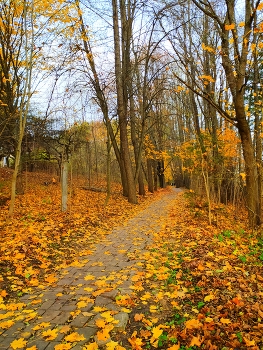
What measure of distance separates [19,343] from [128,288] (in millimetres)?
1584

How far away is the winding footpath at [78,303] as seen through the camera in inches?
107

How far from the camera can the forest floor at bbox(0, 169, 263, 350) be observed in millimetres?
2702

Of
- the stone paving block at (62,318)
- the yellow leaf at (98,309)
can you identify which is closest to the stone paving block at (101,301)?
the yellow leaf at (98,309)

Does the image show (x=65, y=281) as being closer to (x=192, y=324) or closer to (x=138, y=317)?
(x=138, y=317)

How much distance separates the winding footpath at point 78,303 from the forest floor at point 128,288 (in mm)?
13

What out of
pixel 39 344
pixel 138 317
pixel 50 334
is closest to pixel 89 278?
pixel 138 317

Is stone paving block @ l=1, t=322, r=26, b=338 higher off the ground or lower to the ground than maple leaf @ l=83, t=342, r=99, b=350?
lower

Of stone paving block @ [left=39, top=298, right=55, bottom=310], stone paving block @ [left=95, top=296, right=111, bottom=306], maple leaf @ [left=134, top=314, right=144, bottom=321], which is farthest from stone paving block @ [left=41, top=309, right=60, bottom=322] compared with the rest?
maple leaf @ [left=134, top=314, right=144, bottom=321]

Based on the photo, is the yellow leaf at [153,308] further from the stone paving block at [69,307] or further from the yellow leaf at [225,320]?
the stone paving block at [69,307]

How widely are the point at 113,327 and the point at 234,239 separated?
4.90 meters

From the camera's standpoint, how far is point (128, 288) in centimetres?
378

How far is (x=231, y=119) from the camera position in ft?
21.0

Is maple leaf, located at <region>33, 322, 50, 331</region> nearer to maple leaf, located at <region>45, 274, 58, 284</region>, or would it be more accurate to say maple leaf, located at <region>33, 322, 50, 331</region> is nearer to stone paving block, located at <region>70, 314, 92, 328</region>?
stone paving block, located at <region>70, 314, 92, 328</region>

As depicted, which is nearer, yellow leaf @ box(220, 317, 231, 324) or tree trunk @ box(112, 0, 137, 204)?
yellow leaf @ box(220, 317, 231, 324)
